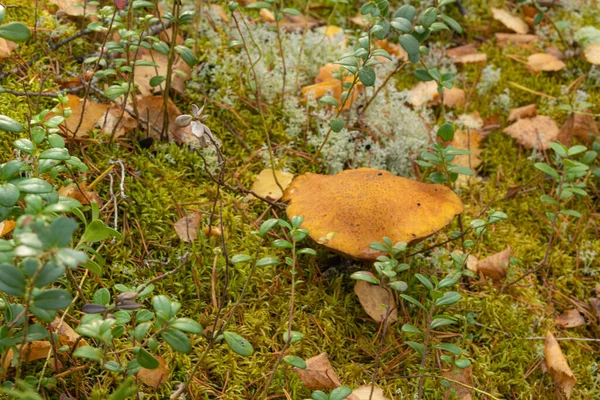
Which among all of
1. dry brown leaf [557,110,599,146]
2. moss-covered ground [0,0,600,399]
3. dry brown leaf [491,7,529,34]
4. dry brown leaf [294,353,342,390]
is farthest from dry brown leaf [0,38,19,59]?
dry brown leaf [491,7,529,34]

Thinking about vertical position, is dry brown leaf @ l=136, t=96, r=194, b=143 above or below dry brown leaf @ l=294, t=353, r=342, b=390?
above

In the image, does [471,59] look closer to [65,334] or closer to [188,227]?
[188,227]

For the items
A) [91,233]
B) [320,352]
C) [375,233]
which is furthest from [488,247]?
[91,233]

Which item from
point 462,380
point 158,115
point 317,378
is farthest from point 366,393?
point 158,115

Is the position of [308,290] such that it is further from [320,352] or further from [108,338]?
[108,338]

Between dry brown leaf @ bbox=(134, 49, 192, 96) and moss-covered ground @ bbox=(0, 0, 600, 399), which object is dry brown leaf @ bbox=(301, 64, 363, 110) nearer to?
moss-covered ground @ bbox=(0, 0, 600, 399)
